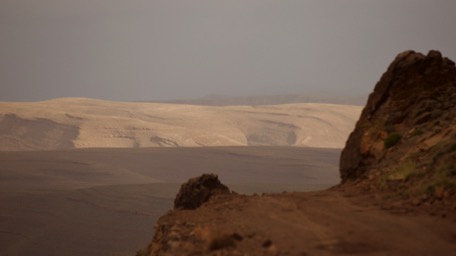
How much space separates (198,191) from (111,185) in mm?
34003

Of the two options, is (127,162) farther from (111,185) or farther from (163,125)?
(163,125)

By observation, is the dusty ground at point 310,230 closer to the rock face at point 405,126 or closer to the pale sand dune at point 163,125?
the rock face at point 405,126

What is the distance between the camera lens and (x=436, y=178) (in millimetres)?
11227

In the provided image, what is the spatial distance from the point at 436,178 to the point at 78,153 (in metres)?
63.5

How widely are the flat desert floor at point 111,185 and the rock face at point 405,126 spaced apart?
1615 centimetres

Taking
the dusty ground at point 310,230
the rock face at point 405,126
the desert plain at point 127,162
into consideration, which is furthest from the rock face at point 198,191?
the desert plain at point 127,162

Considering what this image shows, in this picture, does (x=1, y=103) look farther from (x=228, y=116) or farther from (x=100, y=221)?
Result: (x=100, y=221)

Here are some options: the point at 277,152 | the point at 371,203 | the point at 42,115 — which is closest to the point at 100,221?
the point at 371,203

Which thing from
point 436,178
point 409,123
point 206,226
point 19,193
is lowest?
point 19,193

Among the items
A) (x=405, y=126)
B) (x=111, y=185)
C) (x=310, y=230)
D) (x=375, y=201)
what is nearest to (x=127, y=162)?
(x=111, y=185)

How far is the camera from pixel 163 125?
98.9 metres

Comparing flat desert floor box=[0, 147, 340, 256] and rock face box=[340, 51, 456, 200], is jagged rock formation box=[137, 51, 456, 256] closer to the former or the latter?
rock face box=[340, 51, 456, 200]

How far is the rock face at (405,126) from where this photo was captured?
12733mm

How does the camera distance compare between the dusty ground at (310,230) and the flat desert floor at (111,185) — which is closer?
the dusty ground at (310,230)
